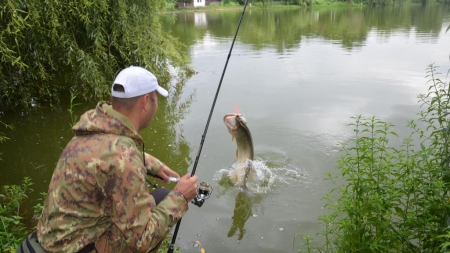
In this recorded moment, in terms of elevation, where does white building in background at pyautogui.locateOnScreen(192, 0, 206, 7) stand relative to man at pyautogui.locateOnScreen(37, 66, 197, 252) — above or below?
above

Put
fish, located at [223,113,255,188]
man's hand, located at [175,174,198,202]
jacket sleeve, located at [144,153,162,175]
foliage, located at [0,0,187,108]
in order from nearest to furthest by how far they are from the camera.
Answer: man's hand, located at [175,174,198,202] → jacket sleeve, located at [144,153,162,175] → fish, located at [223,113,255,188] → foliage, located at [0,0,187,108]

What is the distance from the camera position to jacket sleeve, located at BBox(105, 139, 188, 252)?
1923 mm

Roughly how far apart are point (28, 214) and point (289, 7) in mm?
52407

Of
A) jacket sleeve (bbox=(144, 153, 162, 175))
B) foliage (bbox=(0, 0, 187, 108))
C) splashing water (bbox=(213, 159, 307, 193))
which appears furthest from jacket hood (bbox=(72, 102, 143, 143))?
foliage (bbox=(0, 0, 187, 108))

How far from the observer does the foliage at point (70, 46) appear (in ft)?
21.3

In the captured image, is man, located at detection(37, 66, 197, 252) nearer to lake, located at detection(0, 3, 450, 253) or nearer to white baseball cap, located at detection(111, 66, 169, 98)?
white baseball cap, located at detection(111, 66, 169, 98)

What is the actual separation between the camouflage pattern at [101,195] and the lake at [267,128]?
89.5 inches

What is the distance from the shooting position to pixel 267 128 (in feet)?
25.1

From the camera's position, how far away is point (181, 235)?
4402 mm

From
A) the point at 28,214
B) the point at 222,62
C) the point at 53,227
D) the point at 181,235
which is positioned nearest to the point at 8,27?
the point at 28,214

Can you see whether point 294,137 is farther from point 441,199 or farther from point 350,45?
point 350,45

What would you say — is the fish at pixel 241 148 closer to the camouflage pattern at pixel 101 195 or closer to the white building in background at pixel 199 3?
the camouflage pattern at pixel 101 195

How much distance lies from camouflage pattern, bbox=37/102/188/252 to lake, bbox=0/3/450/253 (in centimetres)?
227

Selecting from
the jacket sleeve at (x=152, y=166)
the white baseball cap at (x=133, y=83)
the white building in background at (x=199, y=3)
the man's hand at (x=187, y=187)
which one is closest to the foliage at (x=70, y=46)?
the jacket sleeve at (x=152, y=166)
